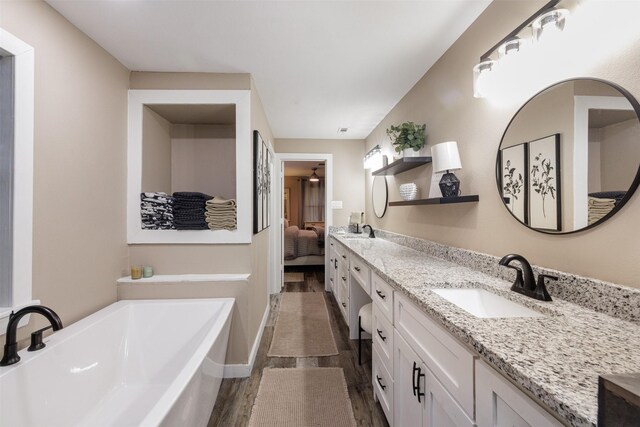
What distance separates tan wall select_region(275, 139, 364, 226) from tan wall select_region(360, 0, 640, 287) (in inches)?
61.4

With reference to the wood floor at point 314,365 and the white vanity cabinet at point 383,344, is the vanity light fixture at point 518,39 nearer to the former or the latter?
the white vanity cabinet at point 383,344

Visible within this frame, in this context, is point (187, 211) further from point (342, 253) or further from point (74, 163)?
point (342, 253)

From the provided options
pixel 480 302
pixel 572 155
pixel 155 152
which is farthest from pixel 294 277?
pixel 572 155

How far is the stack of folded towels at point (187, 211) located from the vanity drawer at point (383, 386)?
61.5 inches

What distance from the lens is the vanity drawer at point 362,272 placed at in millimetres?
1856

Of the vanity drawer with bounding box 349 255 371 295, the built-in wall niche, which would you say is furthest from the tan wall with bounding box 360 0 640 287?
the built-in wall niche

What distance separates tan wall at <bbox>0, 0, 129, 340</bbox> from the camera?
1.35m

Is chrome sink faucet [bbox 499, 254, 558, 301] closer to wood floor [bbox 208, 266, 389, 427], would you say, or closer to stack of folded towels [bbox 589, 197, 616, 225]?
stack of folded towels [bbox 589, 197, 616, 225]

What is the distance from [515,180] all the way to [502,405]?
1009mm

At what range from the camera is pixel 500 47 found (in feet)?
4.16

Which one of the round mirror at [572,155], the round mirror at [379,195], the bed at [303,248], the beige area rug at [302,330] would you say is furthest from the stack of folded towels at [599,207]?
the bed at [303,248]

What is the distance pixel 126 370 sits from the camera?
1.64 metres

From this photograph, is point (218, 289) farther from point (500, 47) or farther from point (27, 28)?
point (500, 47)

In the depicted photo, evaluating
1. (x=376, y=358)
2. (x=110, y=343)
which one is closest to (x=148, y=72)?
(x=110, y=343)
